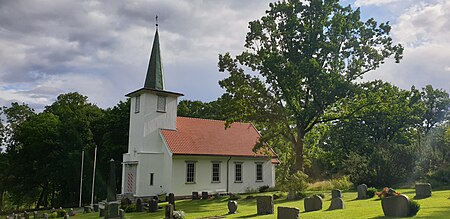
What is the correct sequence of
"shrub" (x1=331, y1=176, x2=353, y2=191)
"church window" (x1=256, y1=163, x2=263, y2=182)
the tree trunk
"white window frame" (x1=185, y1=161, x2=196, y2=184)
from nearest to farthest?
the tree trunk → "shrub" (x1=331, y1=176, x2=353, y2=191) → "white window frame" (x1=185, y1=161, x2=196, y2=184) → "church window" (x1=256, y1=163, x2=263, y2=182)

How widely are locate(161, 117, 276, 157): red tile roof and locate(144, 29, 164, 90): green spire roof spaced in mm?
3912

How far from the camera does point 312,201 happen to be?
54.6ft

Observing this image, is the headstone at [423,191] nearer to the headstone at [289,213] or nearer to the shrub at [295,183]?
the shrub at [295,183]

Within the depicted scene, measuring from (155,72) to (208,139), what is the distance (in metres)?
7.44

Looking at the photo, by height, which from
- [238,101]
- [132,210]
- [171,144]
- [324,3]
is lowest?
[132,210]

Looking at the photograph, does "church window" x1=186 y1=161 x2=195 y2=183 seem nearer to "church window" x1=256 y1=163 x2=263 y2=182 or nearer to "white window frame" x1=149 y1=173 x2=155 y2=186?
"white window frame" x1=149 y1=173 x2=155 y2=186

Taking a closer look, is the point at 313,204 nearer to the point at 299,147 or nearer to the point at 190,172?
the point at 299,147

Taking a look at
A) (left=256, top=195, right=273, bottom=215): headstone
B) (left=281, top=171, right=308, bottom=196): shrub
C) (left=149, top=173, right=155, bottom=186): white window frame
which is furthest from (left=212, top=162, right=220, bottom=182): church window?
(left=256, top=195, right=273, bottom=215): headstone

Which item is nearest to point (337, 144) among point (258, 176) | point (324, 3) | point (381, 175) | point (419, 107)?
point (419, 107)

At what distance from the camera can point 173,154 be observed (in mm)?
30625

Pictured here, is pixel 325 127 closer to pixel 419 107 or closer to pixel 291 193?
pixel 291 193

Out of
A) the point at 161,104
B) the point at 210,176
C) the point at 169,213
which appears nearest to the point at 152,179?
the point at 210,176

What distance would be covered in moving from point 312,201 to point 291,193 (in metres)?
7.78

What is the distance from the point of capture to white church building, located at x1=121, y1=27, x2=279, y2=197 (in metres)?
31.1
